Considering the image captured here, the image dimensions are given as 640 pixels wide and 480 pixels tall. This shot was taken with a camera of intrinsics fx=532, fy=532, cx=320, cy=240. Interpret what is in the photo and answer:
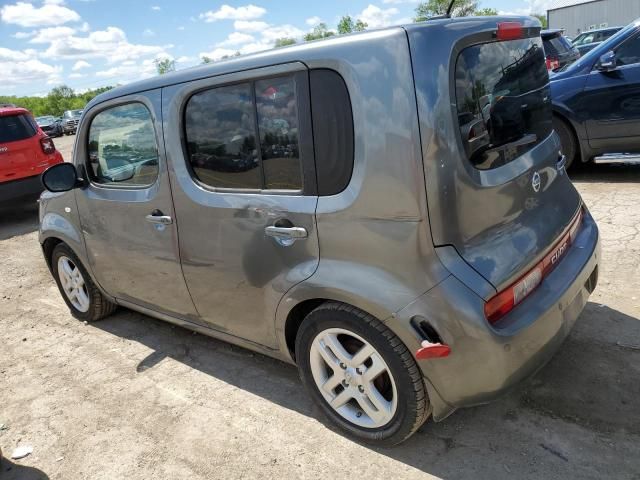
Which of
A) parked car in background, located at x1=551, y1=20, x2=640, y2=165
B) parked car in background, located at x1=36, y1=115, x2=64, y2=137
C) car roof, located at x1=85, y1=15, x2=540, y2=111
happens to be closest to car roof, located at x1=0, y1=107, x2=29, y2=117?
car roof, located at x1=85, y1=15, x2=540, y2=111

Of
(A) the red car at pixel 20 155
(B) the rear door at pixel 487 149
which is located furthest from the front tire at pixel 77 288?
(A) the red car at pixel 20 155

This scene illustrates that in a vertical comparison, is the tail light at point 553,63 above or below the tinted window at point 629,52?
below

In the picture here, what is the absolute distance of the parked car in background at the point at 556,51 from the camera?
919 centimetres

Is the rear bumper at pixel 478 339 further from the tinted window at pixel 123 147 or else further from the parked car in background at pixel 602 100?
the parked car in background at pixel 602 100

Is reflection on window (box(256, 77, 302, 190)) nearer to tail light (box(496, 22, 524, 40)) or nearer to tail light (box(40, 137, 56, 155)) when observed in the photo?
tail light (box(496, 22, 524, 40))

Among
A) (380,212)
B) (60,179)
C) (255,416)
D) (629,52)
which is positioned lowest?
(255,416)

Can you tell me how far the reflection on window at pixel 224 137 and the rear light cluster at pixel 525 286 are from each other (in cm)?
125

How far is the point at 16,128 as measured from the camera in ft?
28.2

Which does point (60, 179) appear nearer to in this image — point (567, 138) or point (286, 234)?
point (286, 234)

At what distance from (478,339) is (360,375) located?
2.04 feet

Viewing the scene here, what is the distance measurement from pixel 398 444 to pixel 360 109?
154 centimetres

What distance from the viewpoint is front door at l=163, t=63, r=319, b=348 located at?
2457 millimetres

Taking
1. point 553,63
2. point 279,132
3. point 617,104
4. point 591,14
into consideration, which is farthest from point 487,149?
point 591,14

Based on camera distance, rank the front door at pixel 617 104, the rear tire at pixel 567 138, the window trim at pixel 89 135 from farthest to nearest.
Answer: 1. the rear tire at pixel 567 138
2. the front door at pixel 617 104
3. the window trim at pixel 89 135
